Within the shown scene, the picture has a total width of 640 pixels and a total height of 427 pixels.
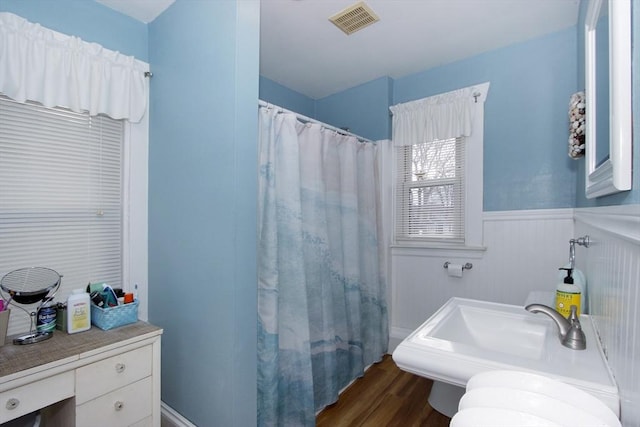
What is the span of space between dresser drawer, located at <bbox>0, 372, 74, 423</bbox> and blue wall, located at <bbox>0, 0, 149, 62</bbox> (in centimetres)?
159

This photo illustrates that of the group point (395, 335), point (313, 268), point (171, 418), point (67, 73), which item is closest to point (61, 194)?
point (67, 73)

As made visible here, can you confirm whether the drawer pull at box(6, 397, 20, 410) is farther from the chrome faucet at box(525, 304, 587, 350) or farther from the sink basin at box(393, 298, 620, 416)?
the chrome faucet at box(525, 304, 587, 350)

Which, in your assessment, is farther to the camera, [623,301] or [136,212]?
Result: [136,212]

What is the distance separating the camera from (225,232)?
1.36 meters

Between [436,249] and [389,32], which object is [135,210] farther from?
[436,249]

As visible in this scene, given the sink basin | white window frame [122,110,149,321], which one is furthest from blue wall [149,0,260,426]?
the sink basin

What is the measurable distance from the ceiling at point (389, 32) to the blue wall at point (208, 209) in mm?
479

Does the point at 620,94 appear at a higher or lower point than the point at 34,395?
higher

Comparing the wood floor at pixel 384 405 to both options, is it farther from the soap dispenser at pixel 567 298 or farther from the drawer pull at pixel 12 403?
the drawer pull at pixel 12 403

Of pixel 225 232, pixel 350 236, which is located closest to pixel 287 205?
pixel 225 232

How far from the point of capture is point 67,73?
1.46 metres

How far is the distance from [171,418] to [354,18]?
8.22 ft

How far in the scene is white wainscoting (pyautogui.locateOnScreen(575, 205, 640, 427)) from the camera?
21.9 inches

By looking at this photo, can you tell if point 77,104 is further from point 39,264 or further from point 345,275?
point 345,275
